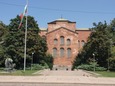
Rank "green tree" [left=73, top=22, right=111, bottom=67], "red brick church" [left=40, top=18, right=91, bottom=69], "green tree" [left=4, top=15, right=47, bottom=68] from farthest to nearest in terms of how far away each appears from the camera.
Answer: "red brick church" [left=40, top=18, right=91, bottom=69]
"green tree" [left=73, top=22, right=111, bottom=67]
"green tree" [left=4, top=15, right=47, bottom=68]

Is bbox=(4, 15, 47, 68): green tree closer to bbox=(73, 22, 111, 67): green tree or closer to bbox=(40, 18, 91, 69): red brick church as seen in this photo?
bbox=(73, 22, 111, 67): green tree

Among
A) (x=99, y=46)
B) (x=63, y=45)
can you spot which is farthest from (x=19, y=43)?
(x=63, y=45)

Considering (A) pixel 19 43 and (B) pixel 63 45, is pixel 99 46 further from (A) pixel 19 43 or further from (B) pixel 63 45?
(B) pixel 63 45

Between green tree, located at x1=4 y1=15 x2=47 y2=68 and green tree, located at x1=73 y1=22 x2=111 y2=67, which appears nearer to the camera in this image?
green tree, located at x1=4 y1=15 x2=47 y2=68

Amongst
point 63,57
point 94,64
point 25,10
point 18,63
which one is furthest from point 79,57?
point 25,10

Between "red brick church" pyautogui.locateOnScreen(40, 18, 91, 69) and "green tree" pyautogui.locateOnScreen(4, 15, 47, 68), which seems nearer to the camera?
"green tree" pyautogui.locateOnScreen(4, 15, 47, 68)

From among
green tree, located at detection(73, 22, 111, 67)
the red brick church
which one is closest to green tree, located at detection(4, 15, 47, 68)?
green tree, located at detection(73, 22, 111, 67)

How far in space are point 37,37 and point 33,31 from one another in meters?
2.04

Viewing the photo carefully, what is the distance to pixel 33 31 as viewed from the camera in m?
76.9

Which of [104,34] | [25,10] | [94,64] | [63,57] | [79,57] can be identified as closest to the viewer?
[25,10]

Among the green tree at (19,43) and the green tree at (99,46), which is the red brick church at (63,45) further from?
the green tree at (19,43)

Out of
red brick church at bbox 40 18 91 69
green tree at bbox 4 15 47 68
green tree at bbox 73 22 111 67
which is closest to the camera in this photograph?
green tree at bbox 4 15 47 68

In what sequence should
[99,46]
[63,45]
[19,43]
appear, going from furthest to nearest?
[63,45] < [99,46] < [19,43]

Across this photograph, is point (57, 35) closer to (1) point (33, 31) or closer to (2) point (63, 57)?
(2) point (63, 57)
